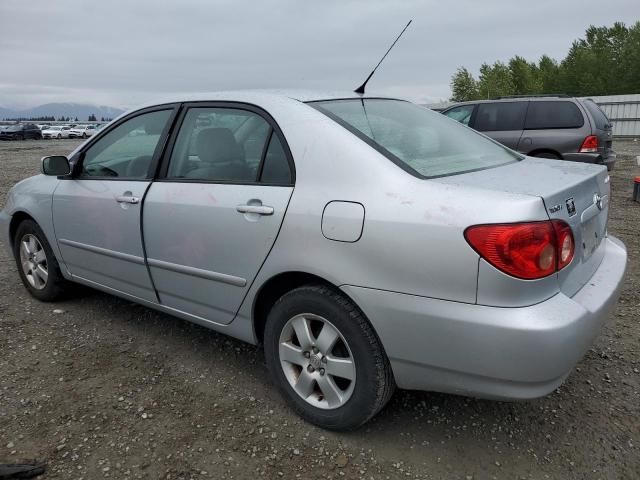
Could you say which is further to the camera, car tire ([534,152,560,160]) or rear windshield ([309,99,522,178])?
car tire ([534,152,560,160])

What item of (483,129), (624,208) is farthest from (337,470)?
(483,129)

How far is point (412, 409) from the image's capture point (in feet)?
8.96

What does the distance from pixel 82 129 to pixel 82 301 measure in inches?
2103

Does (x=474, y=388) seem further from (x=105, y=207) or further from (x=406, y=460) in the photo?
(x=105, y=207)

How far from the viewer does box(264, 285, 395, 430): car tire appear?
229 cm

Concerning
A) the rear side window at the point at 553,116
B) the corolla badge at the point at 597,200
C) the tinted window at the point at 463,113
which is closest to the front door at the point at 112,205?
the corolla badge at the point at 597,200

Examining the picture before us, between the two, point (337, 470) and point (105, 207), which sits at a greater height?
point (105, 207)

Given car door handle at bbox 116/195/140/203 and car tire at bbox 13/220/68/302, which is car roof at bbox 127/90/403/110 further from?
car tire at bbox 13/220/68/302

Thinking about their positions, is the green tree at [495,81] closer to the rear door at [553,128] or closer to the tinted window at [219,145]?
the rear door at [553,128]

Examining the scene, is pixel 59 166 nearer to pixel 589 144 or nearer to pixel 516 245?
pixel 516 245

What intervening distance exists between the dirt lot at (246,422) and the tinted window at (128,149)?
113 centimetres

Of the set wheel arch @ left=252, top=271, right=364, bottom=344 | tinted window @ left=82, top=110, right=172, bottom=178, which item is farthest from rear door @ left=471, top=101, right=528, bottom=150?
wheel arch @ left=252, top=271, right=364, bottom=344

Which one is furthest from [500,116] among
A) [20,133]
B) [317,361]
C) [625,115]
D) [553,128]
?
[20,133]

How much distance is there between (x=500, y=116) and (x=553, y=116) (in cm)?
86
